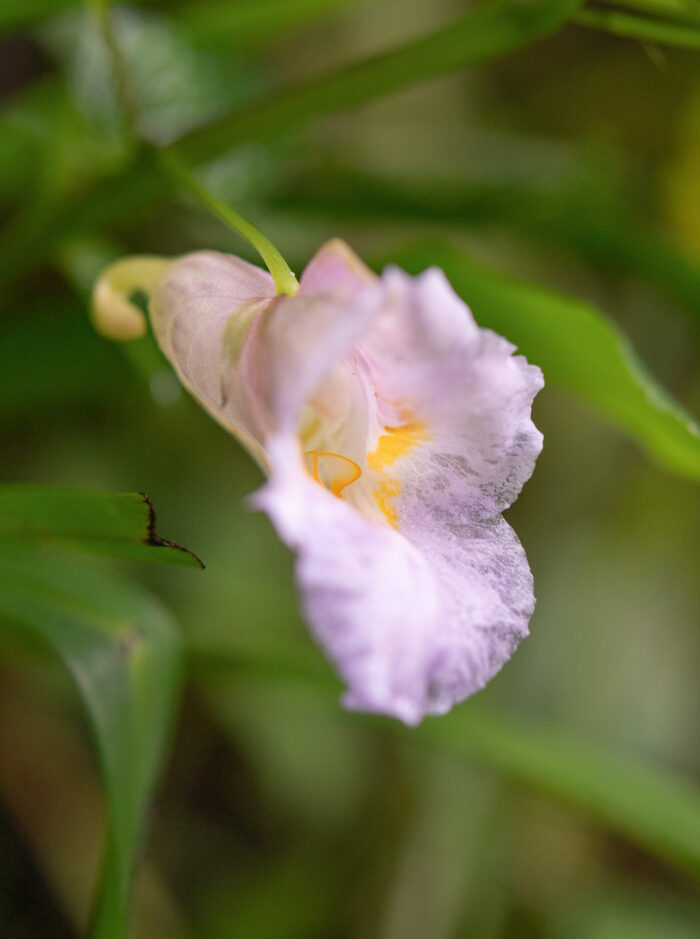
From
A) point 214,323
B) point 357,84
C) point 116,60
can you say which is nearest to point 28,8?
point 116,60

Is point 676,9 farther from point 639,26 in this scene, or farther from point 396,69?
point 396,69

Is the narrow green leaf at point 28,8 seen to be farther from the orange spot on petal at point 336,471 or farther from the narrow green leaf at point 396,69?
the orange spot on petal at point 336,471

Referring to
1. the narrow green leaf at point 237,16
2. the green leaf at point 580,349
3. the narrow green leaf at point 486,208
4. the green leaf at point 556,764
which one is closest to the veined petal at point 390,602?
the green leaf at point 580,349

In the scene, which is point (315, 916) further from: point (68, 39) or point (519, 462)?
point (68, 39)

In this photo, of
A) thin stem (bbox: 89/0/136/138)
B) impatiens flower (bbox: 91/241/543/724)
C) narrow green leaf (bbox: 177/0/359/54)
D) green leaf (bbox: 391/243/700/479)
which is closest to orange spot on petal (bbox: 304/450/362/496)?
impatiens flower (bbox: 91/241/543/724)

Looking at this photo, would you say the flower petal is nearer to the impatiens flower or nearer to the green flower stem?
the impatiens flower

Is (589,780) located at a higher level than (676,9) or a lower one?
lower
